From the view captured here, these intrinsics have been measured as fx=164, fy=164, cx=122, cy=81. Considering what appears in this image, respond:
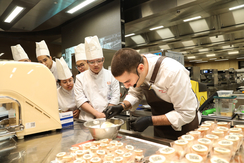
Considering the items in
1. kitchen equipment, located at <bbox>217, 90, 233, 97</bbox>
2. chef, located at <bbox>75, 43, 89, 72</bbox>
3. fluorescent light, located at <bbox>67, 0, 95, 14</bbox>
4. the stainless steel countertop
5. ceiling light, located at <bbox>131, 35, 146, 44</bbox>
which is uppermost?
fluorescent light, located at <bbox>67, 0, 95, 14</bbox>

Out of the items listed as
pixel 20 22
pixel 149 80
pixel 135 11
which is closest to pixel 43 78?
pixel 149 80

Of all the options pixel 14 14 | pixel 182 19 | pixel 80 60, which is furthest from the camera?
pixel 14 14

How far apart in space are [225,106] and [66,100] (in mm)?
1936

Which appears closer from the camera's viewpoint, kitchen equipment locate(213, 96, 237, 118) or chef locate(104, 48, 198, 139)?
chef locate(104, 48, 198, 139)

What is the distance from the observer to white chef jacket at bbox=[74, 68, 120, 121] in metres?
1.96

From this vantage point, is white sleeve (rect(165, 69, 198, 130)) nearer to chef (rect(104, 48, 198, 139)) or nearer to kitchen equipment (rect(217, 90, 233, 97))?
chef (rect(104, 48, 198, 139))

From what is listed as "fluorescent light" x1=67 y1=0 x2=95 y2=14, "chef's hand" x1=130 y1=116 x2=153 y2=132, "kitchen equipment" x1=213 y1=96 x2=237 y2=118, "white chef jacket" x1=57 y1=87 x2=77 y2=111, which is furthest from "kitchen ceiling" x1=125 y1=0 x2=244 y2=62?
"chef's hand" x1=130 y1=116 x2=153 y2=132

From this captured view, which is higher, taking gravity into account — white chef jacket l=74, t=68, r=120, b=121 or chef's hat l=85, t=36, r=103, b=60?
chef's hat l=85, t=36, r=103, b=60

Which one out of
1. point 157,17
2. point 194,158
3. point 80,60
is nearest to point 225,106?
point 194,158

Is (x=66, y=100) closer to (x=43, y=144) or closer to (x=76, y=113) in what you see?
(x=76, y=113)

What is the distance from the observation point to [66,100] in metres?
2.15

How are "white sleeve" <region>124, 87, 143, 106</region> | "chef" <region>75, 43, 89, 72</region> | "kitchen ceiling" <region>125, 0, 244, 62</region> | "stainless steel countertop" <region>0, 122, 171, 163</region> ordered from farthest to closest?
"kitchen ceiling" <region>125, 0, 244, 62</region>, "chef" <region>75, 43, 89, 72</region>, "white sleeve" <region>124, 87, 143, 106</region>, "stainless steel countertop" <region>0, 122, 171, 163</region>

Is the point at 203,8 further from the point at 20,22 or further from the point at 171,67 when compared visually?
the point at 20,22

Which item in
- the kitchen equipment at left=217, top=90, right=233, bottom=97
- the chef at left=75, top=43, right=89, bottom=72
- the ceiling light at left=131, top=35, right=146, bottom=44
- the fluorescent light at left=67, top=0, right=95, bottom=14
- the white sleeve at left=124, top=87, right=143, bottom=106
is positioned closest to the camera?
the white sleeve at left=124, top=87, right=143, bottom=106
